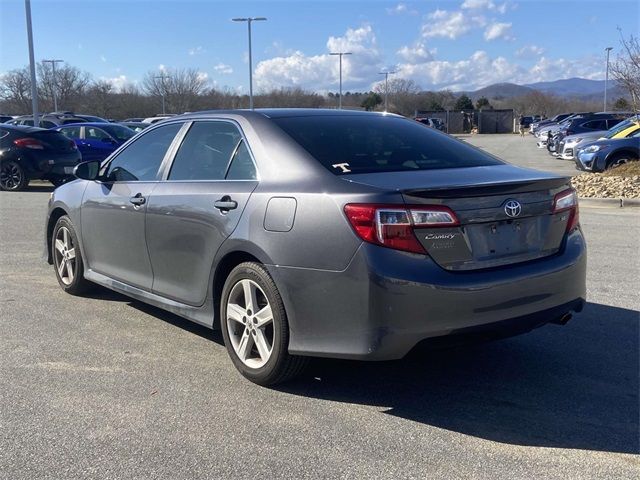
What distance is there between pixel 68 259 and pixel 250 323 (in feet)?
9.49

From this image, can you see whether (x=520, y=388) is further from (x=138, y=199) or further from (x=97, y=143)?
(x=97, y=143)

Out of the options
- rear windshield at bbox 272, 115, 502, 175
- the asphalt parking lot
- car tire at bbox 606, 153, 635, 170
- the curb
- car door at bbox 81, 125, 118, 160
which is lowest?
the asphalt parking lot

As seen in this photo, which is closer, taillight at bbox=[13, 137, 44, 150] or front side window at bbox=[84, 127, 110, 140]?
taillight at bbox=[13, 137, 44, 150]

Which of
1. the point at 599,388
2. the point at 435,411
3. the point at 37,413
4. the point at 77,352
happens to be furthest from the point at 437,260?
the point at 77,352

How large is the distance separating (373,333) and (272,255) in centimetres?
75

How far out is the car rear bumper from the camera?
3408mm

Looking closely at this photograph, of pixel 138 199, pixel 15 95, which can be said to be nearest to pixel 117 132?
pixel 138 199

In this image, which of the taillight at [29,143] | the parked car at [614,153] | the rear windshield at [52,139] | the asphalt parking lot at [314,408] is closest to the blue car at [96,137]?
the rear windshield at [52,139]

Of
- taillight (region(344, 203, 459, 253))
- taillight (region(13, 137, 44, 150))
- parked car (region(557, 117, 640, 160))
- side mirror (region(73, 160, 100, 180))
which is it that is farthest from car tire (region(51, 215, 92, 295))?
parked car (region(557, 117, 640, 160))

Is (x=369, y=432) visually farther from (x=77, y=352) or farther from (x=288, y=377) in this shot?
(x=77, y=352)

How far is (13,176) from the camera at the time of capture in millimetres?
15836

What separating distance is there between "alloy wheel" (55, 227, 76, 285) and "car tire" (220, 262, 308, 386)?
2.52 metres

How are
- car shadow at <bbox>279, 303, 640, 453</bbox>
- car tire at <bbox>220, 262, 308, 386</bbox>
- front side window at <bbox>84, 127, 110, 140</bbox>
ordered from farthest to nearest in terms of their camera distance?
front side window at <bbox>84, 127, 110, 140</bbox> → car tire at <bbox>220, 262, 308, 386</bbox> → car shadow at <bbox>279, 303, 640, 453</bbox>

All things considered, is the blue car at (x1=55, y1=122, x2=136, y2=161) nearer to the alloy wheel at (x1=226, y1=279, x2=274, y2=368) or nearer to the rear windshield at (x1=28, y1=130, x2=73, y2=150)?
the rear windshield at (x1=28, y1=130, x2=73, y2=150)
